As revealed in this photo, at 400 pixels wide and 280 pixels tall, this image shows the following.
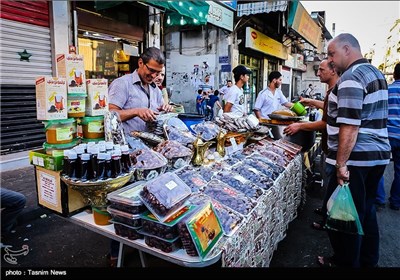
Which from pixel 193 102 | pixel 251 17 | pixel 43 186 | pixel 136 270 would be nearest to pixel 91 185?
pixel 43 186

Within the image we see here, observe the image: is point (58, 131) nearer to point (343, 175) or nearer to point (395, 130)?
point (343, 175)

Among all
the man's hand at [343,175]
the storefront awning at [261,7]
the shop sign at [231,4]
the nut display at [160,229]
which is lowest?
the nut display at [160,229]

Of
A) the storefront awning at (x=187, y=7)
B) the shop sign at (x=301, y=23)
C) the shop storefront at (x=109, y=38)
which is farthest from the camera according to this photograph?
the shop sign at (x=301, y=23)

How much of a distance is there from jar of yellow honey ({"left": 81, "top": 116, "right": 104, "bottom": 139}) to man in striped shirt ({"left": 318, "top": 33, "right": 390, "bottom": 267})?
5.75 ft

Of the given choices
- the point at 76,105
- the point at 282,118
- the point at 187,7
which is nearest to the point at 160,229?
the point at 76,105

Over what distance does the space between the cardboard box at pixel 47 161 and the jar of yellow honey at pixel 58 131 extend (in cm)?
11

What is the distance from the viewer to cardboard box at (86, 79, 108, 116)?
6.33ft

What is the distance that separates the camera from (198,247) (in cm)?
130

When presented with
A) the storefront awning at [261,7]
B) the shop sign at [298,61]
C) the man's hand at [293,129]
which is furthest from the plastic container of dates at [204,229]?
the shop sign at [298,61]

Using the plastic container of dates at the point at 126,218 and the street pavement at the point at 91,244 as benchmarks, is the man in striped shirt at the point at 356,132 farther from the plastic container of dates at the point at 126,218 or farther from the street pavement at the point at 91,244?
the plastic container of dates at the point at 126,218

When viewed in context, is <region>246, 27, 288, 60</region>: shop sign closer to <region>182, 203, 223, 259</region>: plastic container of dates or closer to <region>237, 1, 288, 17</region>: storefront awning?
<region>237, 1, 288, 17</region>: storefront awning

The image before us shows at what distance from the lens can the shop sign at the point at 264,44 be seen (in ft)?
37.9

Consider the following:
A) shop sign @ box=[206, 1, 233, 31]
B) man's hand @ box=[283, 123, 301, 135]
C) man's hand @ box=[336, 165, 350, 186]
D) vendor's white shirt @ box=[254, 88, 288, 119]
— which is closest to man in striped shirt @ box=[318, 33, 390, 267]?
man's hand @ box=[336, 165, 350, 186]

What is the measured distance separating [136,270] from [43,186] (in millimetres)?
871
